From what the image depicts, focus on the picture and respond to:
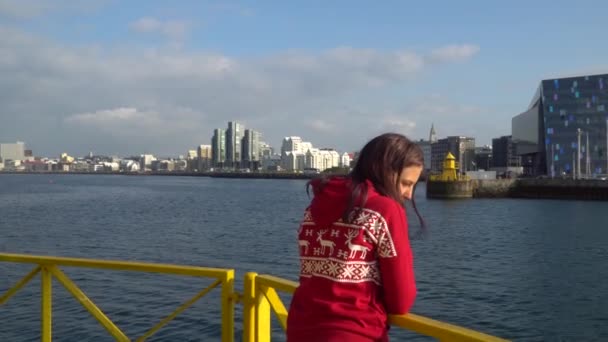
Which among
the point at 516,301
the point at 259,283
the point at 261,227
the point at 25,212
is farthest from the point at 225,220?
the point at 259,283

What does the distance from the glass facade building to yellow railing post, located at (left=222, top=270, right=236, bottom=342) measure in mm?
109766

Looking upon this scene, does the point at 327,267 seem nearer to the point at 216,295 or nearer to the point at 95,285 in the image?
the point at 216,295

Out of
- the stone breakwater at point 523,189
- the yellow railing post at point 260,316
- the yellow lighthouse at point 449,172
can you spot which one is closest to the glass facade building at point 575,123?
the stone breakwater at point 523,189

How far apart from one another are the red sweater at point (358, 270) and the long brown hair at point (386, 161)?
0.27 ft

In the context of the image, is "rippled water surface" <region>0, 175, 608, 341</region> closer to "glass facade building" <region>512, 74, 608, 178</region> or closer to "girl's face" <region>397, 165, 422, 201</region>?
"girl's face" <region>397, 165, 422, 201</region>

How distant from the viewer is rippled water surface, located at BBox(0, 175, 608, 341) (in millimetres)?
13758

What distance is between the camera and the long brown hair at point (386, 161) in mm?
2645

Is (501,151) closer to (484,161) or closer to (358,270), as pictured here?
(484,161)

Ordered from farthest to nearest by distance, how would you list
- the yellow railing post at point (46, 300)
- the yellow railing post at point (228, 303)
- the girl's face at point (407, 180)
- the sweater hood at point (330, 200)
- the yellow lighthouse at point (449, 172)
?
1. the yellow lighthouse at point (449, 172)
2. the yellow railing post at point (46, 300)
3. the yellow railing post at point (228, 303)
4. the girl's face at point (407, 180)
5. the sweater hood at point (330, 200)

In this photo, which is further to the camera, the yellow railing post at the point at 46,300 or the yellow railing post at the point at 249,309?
the yellow railing post at the point at 46,300

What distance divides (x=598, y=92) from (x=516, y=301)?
102 metres

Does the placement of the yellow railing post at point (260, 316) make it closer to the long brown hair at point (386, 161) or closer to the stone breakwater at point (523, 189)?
the long brown hair at point (386, 161)

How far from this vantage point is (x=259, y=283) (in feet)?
12.7

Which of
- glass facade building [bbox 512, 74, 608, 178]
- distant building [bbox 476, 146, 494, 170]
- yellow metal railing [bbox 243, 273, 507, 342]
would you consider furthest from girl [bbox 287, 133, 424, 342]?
distant building [bbox 476, 146, 494, 170]
